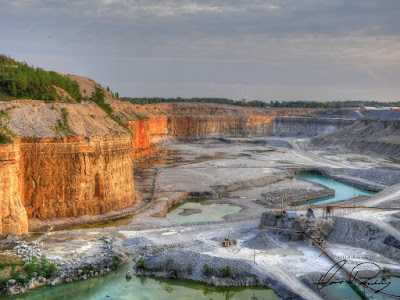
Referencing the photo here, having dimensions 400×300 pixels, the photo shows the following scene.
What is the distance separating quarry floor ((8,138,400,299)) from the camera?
24875 millimetres

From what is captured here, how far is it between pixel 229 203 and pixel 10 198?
19633mm

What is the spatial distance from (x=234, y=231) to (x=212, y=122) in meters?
83.9

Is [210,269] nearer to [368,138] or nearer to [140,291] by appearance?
[140,291]

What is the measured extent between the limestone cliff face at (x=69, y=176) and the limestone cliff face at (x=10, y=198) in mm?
2006

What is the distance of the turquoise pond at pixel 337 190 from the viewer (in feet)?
144

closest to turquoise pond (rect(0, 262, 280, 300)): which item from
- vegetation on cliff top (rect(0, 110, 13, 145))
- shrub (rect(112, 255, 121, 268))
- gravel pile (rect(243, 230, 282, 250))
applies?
shrub (rect(112, 255, 121, 268))

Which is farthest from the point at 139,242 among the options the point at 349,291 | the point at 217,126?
the point at 217,126

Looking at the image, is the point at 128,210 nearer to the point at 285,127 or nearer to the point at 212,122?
the point at 212,122

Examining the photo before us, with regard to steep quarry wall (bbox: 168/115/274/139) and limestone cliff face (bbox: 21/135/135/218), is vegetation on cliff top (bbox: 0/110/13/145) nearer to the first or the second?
limestone cliff face (bbox: 21/135/135/218)

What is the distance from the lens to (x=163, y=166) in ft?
205

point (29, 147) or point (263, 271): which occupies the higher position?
point (29, 147)

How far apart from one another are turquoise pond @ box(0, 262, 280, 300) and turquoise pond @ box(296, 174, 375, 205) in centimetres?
2181

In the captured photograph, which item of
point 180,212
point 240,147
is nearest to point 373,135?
point 240,147

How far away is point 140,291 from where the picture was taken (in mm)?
22109
